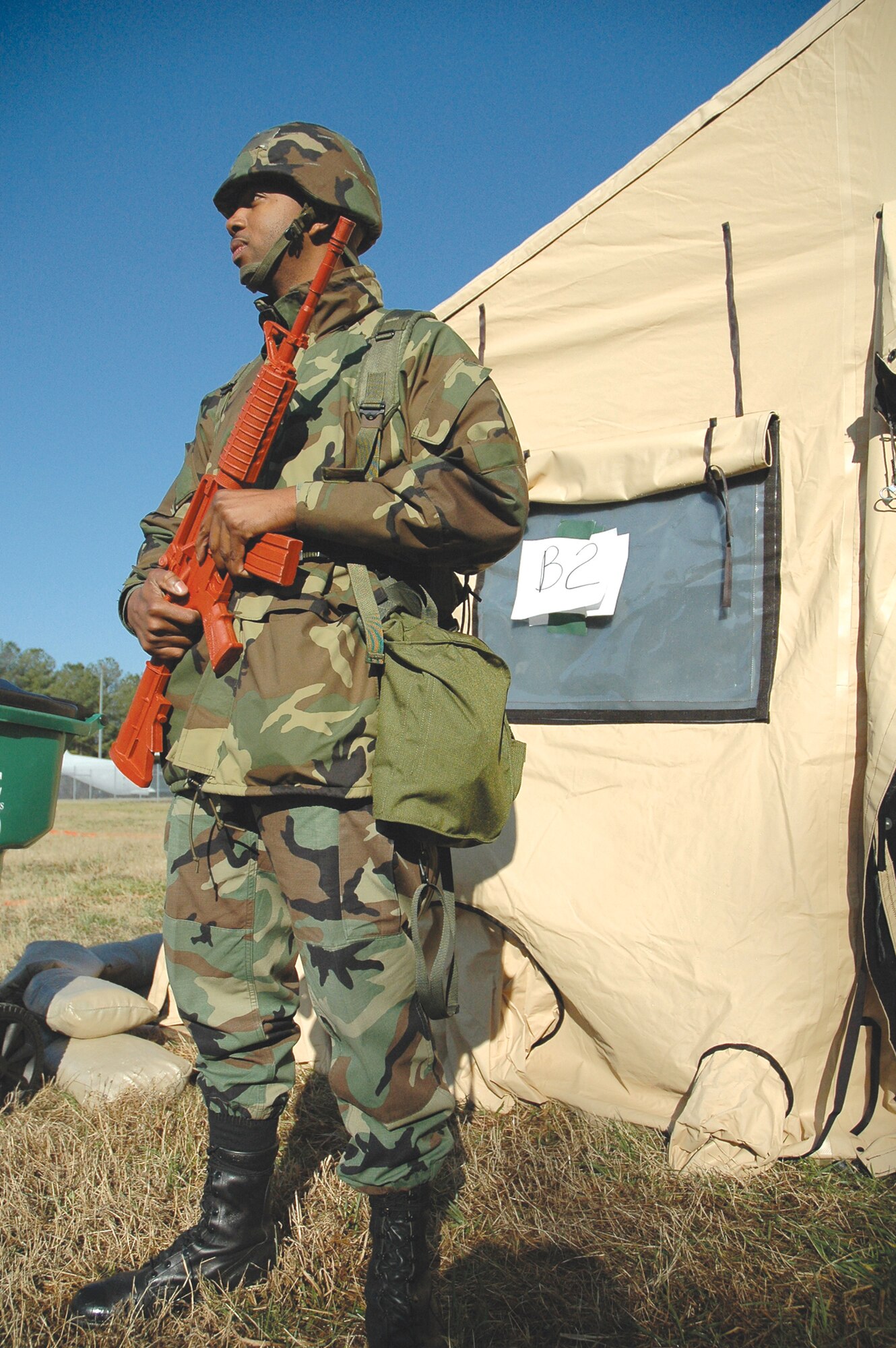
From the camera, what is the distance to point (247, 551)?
1648 mm

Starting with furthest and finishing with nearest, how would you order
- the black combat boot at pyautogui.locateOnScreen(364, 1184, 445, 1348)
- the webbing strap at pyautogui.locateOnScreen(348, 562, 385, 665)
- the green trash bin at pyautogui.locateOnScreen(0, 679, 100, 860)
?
the green trash bin at pyautogui.locateOnScreen(0, 679, 100, 860), the webbing strap at pyautogui.locateOnScreen(348, 562, 385, 665), the black combat boot at pyautogui.locateOnScreen(364, 1184, 445, 1348)

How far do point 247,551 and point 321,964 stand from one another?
0.74m

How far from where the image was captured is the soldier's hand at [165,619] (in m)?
1.74

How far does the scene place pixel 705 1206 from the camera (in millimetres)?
1926

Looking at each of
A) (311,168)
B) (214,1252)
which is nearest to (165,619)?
(311,168)

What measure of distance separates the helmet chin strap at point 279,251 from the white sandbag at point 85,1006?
2156 mm

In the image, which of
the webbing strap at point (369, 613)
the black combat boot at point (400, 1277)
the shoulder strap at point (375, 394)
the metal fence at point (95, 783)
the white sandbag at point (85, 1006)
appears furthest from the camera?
the metal fence at point (95, 783)

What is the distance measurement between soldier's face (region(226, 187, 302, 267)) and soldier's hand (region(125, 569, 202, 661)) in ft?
2.27

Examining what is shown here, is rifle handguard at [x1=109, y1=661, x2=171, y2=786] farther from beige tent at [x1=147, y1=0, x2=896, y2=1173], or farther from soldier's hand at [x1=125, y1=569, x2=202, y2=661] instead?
beige tent at [x1=147, y1=0, x2=896, y2=1173]

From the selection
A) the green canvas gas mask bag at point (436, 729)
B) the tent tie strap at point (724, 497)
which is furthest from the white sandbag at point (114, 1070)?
the tent tie strap at point (724, 497)

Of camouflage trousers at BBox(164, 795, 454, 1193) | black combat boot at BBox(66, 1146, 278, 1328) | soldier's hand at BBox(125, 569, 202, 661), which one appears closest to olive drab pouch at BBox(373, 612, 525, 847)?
camouflage trousers at BBox(164, 795, 454, 1193)

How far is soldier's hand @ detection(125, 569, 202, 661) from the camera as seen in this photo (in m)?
1.74

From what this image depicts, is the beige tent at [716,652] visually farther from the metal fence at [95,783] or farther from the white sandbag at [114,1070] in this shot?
the metal fence at [95,783]

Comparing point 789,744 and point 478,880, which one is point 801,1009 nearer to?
point 789,744
